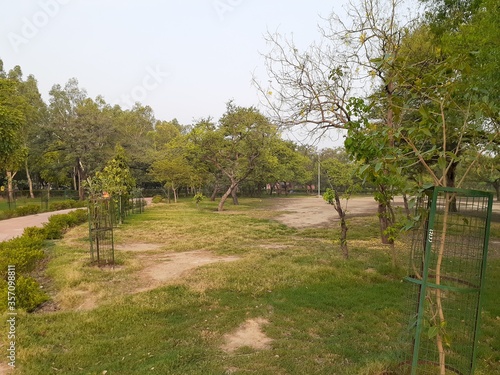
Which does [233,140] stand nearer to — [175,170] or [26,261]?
[175,170]

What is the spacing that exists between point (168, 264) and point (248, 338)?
4.78m

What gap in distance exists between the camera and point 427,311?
276 centimetres

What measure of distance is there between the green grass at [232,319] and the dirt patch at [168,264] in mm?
317

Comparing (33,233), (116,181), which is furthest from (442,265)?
(116,181)

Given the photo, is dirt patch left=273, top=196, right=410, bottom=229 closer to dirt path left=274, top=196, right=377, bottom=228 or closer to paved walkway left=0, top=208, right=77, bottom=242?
dirt path left=274, top=196, right=377, bottom=228

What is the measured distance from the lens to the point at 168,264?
28.5 feet

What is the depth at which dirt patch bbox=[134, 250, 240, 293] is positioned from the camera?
7.12m

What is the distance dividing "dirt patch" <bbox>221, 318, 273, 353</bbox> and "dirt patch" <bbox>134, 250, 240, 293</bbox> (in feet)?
8.66

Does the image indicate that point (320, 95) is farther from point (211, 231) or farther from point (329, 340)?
point (211, 231)

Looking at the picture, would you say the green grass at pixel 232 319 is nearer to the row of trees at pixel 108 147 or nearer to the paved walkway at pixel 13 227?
the paved walkway at pixel 13 227

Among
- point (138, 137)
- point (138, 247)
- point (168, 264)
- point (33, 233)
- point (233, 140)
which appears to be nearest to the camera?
point (168, 264)

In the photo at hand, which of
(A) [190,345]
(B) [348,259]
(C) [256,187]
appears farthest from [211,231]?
(C) [256,187]

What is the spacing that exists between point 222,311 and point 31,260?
16.7 ft

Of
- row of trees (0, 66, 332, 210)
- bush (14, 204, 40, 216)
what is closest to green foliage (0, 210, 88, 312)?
row of trees (0, 66, 332, 210)
